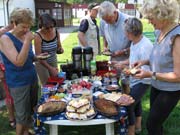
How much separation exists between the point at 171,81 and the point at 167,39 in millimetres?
339

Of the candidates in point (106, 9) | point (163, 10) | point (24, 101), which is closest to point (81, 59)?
point (106, 9)

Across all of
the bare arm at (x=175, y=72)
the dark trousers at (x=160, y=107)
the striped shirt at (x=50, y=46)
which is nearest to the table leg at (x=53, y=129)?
the dark trousers at (x=160, y=107)

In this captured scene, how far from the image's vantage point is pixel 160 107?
276 cm

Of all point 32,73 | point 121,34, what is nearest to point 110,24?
point 121,34

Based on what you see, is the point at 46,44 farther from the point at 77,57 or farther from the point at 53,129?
the point at 53,129

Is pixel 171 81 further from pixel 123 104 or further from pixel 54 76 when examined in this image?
pixel 54 76

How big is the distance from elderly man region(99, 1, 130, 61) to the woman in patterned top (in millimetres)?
660

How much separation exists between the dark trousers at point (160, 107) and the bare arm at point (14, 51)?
4.13 feet

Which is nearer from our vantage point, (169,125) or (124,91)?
(124,91)

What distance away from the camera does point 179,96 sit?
2.75 metres

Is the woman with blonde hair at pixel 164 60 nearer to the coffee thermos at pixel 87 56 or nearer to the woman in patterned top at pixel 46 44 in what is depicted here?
the coffee thermos at pixel 87 56

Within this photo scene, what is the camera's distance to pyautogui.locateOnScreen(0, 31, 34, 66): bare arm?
3.11m

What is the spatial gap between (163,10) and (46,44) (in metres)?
1.95

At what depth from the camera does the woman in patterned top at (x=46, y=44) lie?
12.8 ft
